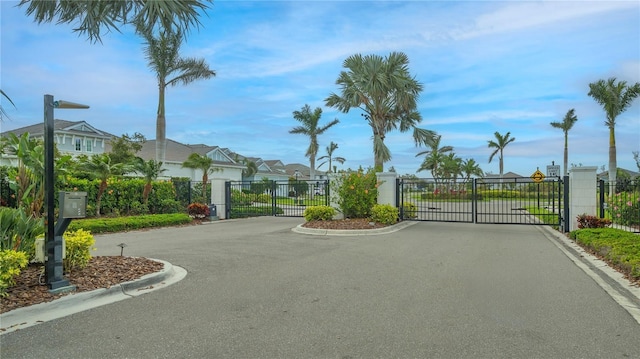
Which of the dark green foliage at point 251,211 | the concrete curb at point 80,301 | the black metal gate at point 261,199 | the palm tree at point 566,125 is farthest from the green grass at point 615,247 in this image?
the palm tree at point 566,125

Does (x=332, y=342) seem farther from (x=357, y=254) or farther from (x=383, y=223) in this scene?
(x=383, y=223)

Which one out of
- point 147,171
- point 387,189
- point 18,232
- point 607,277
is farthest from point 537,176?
point 18,232

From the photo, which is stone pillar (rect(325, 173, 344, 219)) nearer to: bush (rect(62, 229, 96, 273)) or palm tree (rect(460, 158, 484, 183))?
bush (rect(62, 229, 96, 273))

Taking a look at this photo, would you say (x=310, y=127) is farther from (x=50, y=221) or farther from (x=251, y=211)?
(x=50, y=221)

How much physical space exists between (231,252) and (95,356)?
558cm

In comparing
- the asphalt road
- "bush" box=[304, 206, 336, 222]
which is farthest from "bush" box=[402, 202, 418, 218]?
the asphalt road

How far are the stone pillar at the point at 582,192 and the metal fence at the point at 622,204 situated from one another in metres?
0.38

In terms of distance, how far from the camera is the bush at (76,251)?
6092 millimetres

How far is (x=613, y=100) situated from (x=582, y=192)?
19.6 meters

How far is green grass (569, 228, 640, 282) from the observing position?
7.02m

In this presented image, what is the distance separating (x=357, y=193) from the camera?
49.0 ft

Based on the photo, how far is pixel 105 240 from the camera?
12.0 m

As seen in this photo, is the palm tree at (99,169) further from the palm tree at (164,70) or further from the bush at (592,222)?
the bush at (592,222)

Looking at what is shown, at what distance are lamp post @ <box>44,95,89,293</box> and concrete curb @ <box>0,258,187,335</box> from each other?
13.3 inches
